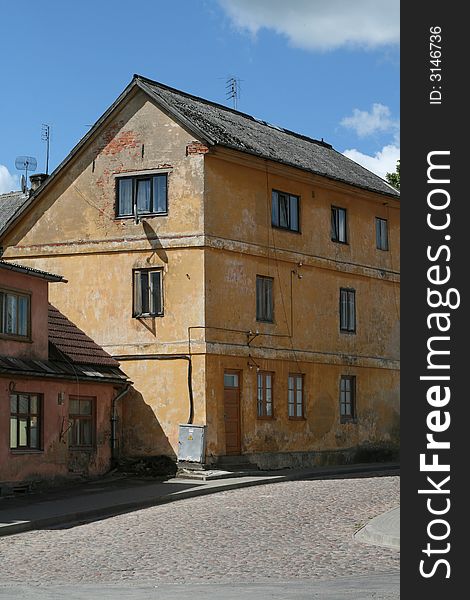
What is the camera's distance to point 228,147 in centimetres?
2938

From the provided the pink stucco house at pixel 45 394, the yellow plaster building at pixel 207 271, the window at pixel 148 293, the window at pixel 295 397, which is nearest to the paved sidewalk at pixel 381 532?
the pink stucco house at pixel 45 394

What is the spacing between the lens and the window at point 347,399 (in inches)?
1335

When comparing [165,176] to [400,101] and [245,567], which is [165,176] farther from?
[400,101]

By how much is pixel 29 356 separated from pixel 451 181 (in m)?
19.0

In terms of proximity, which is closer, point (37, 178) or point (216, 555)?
point (216, 555)

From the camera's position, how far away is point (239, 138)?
103 feet

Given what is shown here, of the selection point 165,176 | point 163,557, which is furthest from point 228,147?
point 163,557

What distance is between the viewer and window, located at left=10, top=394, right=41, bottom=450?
24.4 metres

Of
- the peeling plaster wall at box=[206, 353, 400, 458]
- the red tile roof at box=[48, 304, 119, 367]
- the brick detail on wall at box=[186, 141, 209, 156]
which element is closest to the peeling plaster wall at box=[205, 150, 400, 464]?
the peeling plaster wall at box=[206, 353, 400, 458]

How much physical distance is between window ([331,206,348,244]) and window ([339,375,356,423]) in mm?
4158

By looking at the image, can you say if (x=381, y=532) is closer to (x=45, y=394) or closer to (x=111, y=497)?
(x=111, y=497)

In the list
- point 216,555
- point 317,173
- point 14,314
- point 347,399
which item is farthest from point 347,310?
point 216,555

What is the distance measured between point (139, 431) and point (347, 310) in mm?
8397

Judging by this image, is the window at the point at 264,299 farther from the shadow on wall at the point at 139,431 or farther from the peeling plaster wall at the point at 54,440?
the peeling plaster wall at the point at 54,440
